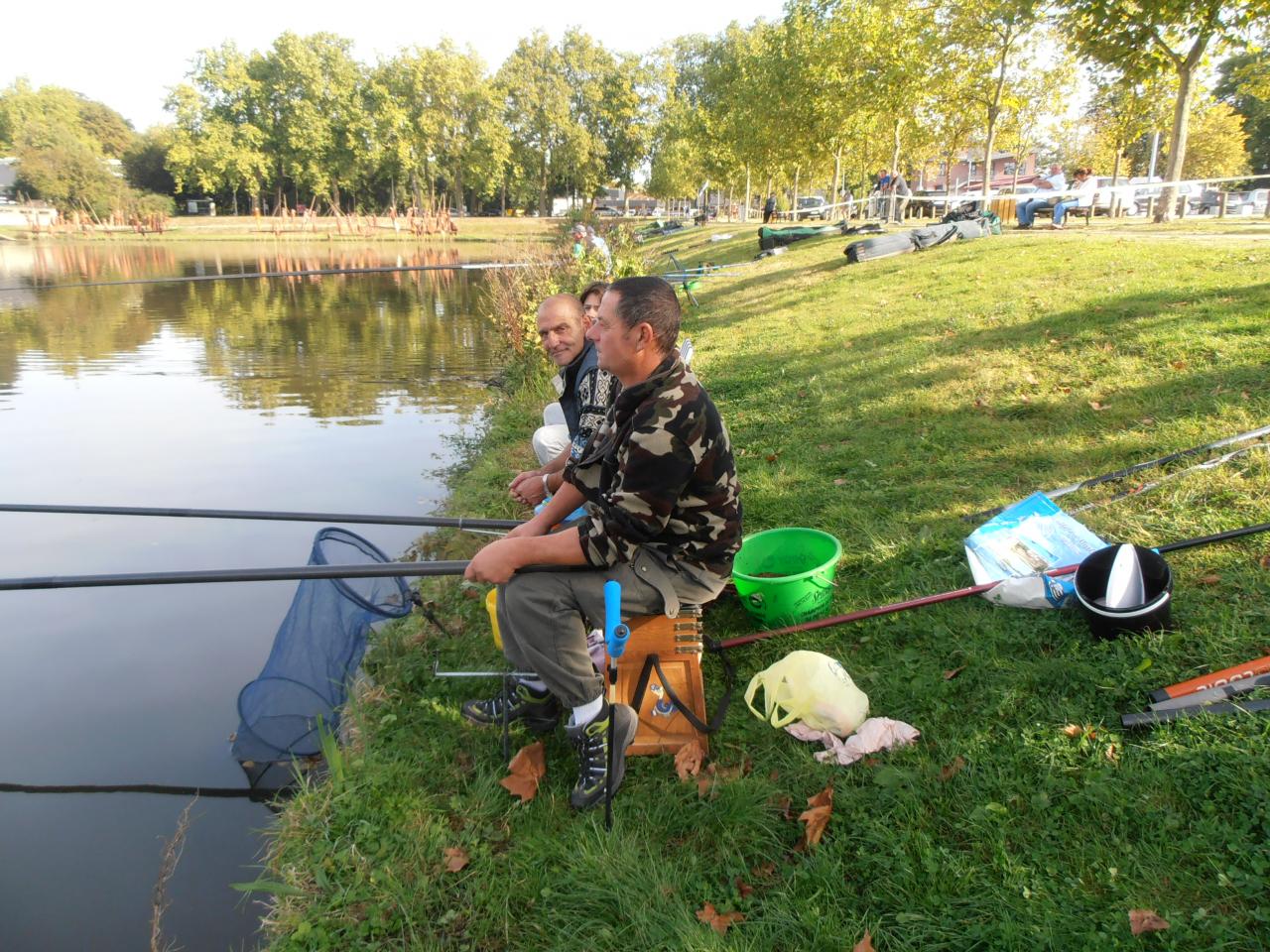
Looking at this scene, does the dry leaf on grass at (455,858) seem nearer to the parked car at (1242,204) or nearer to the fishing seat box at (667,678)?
the fishing seat box at (667,678)

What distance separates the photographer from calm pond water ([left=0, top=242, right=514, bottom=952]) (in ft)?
11.5

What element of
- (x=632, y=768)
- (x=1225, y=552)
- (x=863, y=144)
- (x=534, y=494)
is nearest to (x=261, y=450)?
(x=534, y=494)

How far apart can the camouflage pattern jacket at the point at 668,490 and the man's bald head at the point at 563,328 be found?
1.88m

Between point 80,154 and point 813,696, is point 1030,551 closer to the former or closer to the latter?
point 813,696

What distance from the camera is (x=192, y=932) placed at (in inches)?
125

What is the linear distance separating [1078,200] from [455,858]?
21910 millimetres

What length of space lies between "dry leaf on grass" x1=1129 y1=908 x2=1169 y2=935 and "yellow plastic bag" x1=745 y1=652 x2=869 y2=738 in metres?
1.10

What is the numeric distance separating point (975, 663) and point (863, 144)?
3000 cm

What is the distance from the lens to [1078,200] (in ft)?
64.5

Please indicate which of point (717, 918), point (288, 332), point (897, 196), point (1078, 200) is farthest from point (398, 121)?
point (717, 918)

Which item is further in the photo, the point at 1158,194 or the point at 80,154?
the point at 80,154

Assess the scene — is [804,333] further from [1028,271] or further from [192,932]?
[192,932]

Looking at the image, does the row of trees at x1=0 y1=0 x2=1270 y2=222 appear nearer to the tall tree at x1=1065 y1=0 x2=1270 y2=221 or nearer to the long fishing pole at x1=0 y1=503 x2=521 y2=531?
the tall tree at x1=1065 y1=0 x2=1270 y2=221

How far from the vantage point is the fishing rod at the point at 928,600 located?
134 inches
